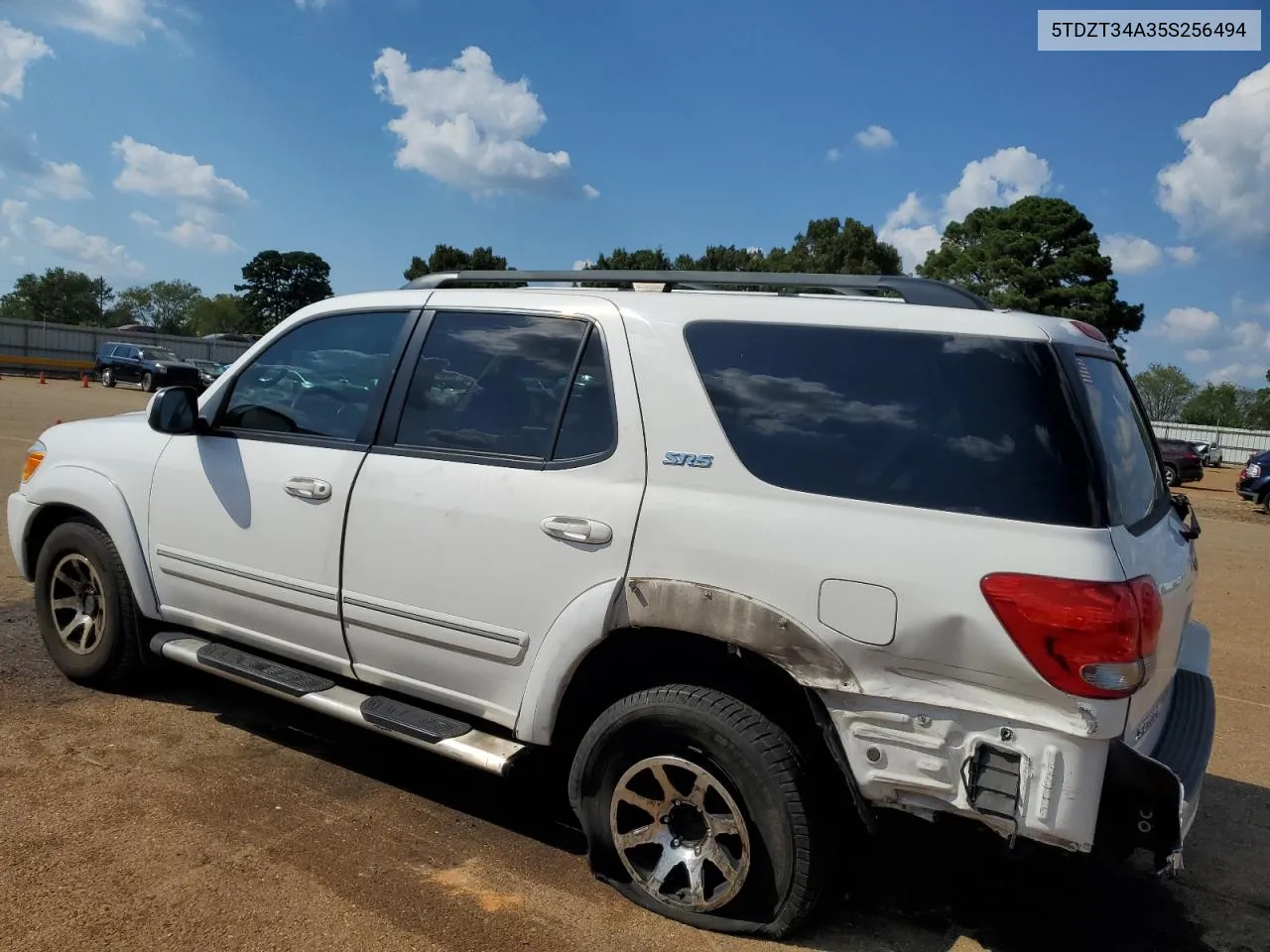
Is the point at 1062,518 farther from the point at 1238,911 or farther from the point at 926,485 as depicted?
the point at 1238,911

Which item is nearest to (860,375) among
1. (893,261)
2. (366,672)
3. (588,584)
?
(588,584)

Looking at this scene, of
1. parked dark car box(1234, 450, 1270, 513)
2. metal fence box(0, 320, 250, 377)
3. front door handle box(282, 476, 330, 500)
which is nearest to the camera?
front door handle box(282, 476, 330, 500)

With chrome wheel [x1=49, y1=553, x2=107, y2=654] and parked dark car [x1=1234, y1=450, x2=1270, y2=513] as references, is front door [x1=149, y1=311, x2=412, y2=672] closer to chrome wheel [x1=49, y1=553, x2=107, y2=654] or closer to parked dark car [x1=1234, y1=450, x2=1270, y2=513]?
chrome wheel [x1=49, y1=553, x2=107, y2=654]

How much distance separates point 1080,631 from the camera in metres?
2.35

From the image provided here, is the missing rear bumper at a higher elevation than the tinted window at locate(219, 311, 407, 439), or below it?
below

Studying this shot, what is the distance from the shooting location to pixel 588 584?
299 centimetres

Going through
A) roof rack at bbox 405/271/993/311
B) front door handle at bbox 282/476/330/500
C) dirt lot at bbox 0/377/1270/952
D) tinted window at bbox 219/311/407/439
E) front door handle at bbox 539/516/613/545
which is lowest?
dirt lot at bbox 0/377/1270/952

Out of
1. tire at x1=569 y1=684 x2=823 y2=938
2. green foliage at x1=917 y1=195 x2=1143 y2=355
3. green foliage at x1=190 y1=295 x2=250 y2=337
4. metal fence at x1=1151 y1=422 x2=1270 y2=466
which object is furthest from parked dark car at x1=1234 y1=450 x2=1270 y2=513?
green foliage at x1=190 y1=295 x2=250 y2=337

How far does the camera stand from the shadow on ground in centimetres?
307

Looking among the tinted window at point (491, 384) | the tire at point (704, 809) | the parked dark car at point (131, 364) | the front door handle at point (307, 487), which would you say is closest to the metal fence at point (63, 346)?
the parked dark car at point (131, 364)

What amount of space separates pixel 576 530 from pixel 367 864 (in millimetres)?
1373

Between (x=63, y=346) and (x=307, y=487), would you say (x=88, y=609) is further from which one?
(x=63, y=346)

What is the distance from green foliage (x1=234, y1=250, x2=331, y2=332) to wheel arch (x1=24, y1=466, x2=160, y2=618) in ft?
320

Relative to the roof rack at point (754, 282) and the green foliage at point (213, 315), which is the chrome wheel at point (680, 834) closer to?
the roof rack at point (754, 282)
